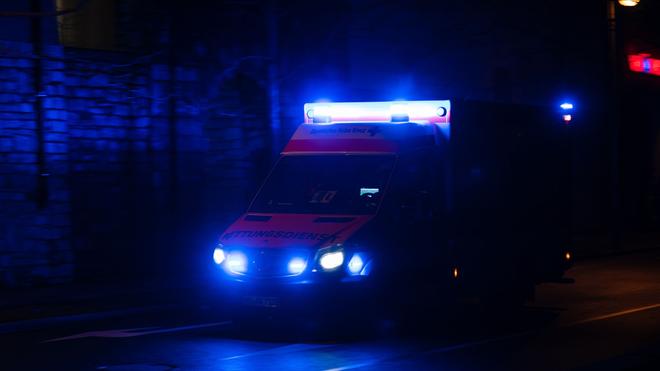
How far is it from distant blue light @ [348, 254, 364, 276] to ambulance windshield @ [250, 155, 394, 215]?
733mm

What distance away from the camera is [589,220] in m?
29.5

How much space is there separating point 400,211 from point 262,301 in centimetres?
196

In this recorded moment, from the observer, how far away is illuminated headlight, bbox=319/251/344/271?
11336 mm

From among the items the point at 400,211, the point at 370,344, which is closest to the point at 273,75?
the point at 400,211

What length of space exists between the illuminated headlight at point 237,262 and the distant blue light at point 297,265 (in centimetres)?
60

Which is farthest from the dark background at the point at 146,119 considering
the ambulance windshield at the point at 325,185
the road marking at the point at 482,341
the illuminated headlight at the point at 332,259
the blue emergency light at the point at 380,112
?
the road marking at the point at 482,341

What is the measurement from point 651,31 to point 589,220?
582 cm

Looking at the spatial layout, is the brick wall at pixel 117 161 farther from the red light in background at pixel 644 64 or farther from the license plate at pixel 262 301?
the red light in background at pixel 644 64

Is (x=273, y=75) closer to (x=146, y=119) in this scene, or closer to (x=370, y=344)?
(x=146, y=119)

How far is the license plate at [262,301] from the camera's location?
11.4 metres

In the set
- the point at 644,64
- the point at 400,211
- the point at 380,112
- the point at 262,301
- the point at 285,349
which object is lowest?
the point at 285,349

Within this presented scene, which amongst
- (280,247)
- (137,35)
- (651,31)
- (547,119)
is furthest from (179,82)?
(651,31)

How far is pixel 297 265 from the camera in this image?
11.4m

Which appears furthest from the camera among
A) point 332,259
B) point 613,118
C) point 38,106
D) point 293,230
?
point 613,118
